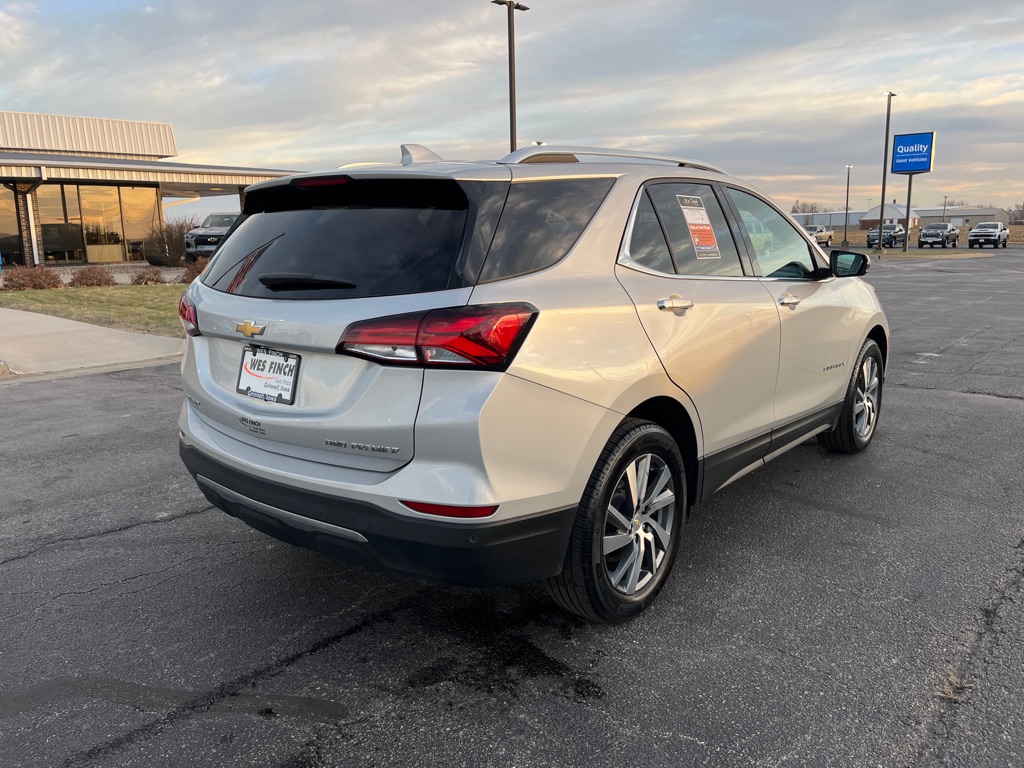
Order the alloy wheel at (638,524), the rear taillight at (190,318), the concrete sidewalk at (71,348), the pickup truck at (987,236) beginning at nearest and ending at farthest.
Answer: the alloy wheel at (638,524), the rear taillight at (190,318), the concrete sidewalk at (71,348), the pickup truck at (987,236)

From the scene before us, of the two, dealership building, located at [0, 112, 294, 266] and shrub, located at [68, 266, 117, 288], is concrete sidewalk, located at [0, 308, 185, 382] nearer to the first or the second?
shrub, located at [68, 266, 117, 288]

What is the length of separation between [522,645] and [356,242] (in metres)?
1.61

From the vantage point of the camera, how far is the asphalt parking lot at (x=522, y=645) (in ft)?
7.94

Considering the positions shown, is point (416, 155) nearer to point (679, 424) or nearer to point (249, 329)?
point (249, 329)

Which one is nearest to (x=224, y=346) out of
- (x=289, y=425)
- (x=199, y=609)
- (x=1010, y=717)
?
(x=289, y=425)

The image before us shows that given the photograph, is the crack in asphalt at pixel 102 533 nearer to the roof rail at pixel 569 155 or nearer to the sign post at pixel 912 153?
the roof rail at pixel 569 155

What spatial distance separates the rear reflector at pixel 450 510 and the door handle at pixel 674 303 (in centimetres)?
115

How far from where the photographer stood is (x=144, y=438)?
5906mm

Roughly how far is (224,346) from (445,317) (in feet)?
3.65

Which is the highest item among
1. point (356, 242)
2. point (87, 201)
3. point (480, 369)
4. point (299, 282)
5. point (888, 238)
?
point (87, 201)

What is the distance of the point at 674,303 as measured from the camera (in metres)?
3.20

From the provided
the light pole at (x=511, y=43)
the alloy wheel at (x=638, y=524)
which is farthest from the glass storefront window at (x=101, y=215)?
the alloy wheel at (x=638, y=524)

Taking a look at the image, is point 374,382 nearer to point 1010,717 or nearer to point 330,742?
point 330,742

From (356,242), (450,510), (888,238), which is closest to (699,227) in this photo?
(356,242)
